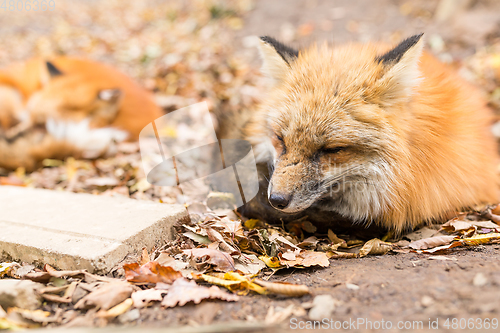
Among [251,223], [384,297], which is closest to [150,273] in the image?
[251,223]

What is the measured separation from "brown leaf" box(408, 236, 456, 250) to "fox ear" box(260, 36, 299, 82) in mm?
1454

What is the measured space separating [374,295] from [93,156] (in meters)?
3.72

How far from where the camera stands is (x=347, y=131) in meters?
1.99

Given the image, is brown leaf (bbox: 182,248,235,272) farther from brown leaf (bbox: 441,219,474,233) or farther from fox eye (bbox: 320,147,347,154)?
brown leaf (bbox: 441,219,474,233)

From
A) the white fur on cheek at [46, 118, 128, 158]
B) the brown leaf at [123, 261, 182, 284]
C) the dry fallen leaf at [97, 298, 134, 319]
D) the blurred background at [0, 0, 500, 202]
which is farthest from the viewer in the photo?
the white fur on cheek at [46, 118, 128, 158]

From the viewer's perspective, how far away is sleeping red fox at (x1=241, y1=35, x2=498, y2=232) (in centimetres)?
201

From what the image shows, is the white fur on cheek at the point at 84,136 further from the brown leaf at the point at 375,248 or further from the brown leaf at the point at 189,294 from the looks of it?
the brown leaf at the point at 375,248

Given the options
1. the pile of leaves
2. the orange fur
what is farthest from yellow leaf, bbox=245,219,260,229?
the orange fur

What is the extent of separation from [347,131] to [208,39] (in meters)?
6.81

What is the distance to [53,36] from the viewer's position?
8.97 metres

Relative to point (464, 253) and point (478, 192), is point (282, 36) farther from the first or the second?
point (464, 253)

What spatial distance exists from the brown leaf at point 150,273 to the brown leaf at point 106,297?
0.08 meters

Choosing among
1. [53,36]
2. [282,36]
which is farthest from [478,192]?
[53,36]

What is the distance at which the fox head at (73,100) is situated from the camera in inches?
166
